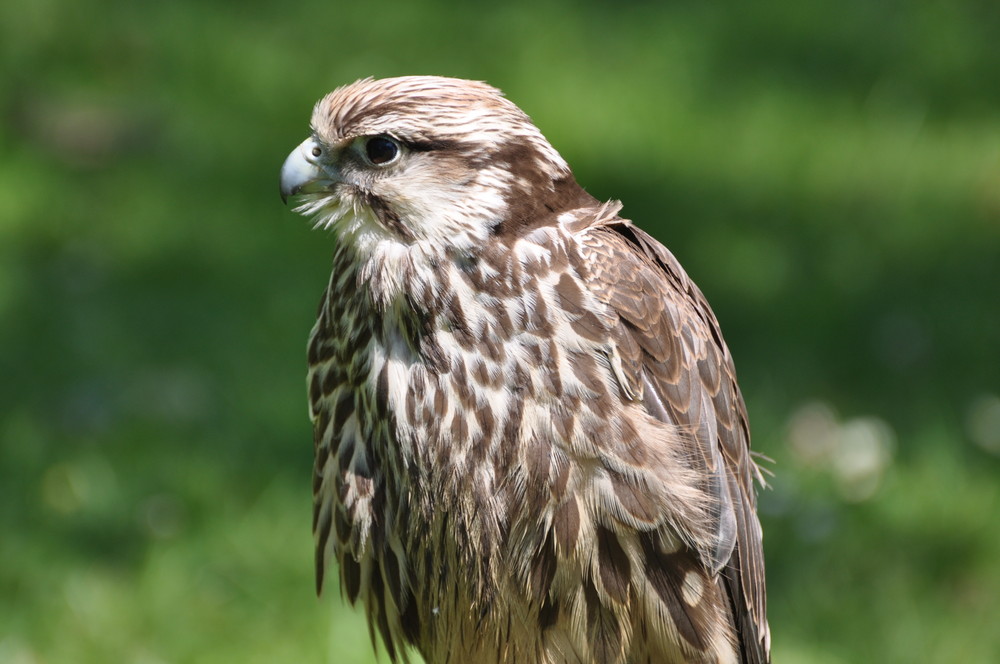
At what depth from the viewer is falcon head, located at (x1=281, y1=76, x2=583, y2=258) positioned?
287 cm

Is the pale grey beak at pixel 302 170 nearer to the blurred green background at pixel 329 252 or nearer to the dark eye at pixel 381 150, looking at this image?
the dark eye at pixel 381 150

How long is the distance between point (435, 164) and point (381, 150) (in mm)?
120

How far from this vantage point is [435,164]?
2883 mm

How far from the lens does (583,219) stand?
9.81 feet

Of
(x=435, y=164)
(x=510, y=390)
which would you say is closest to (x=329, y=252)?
(x=435, y=164)

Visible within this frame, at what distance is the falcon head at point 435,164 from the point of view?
287 cm

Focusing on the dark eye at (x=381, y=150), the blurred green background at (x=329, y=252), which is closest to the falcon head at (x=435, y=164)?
the dark eye at (x=381, y=150)

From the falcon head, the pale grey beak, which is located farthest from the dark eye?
the pale grey beak

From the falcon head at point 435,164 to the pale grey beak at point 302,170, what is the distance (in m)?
0.05

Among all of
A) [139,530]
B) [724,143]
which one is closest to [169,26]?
[724,143]

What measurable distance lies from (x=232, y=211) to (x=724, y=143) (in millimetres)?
2151

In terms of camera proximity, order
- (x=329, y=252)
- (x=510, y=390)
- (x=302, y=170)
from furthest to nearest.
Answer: (x=329, y=252) → (x=302, y=170) → (x=510, y=390)

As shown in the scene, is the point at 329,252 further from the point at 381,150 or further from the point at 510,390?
the point at 510,390

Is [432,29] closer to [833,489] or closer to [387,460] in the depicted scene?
[833,489]
